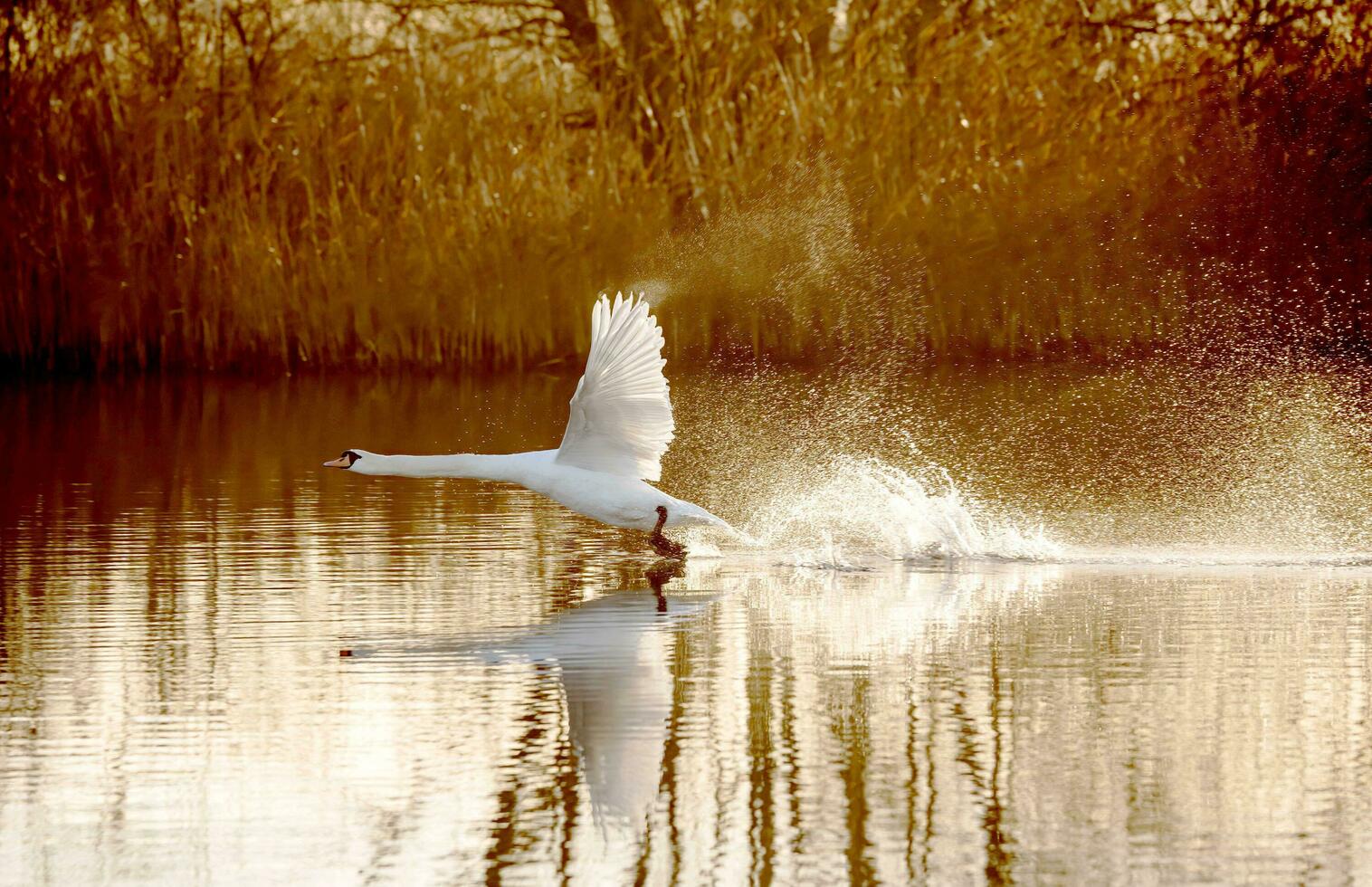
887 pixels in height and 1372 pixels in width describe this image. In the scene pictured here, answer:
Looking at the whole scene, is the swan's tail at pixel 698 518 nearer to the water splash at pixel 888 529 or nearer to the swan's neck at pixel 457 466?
the water splash at pixel 888 529

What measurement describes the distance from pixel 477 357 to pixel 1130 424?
801cm

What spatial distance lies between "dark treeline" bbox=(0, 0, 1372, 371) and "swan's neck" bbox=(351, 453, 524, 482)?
1142 cm

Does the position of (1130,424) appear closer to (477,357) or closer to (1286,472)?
(1286,472)

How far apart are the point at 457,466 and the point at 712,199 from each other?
12.9 metres

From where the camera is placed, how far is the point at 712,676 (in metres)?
6.79

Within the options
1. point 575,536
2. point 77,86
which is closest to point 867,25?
point 77,86

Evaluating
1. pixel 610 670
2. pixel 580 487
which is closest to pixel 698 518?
pixel 580 487

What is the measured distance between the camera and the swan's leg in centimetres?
960

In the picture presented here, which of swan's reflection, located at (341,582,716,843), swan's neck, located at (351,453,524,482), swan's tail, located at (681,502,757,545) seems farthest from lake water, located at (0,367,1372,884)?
swan's neck, located at (351,453,524,482)

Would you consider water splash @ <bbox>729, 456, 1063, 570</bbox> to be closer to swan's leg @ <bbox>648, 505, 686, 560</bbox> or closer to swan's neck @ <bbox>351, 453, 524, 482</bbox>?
swan's leg @ <bbox>648, 505, 686, 560</bbox>

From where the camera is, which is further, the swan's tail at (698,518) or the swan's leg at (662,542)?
the swan's tail at (698,518)

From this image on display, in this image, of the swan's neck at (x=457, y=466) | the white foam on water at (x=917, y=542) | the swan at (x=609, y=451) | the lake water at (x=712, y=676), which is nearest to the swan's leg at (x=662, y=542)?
the swan at (x=609, y=451)

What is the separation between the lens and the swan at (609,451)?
31.8 ft

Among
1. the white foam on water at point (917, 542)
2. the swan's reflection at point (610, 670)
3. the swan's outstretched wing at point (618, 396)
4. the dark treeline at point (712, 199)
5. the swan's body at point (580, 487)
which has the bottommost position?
the swan's reflection at point (610, 670)
